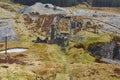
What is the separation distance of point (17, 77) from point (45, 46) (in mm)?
44307

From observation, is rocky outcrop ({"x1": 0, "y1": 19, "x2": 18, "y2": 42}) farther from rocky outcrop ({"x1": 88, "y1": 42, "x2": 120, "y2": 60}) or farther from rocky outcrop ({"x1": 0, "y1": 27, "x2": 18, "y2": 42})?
rocky outcrop ({"x1": 88, "y1": 42, "x2": 120, "y2": 60})

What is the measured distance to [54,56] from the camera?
12462 cm

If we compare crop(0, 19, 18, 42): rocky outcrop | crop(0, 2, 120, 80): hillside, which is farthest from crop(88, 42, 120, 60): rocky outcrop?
crop(0, 19, 18, 42): rocky outcrop

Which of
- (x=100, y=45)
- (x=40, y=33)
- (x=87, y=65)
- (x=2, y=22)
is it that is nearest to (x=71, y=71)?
(x=87, y=65)

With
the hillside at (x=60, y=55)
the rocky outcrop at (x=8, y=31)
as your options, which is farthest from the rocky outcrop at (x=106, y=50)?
the rocky outcrop at (x=8, y=31)

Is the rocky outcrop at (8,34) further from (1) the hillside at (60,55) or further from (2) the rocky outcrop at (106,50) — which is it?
(2) the rocky outcrop at (106,50)

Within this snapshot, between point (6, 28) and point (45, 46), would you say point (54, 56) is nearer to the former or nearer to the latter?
point (45, 46)

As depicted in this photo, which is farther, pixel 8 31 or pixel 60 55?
Result: pixel 8 31

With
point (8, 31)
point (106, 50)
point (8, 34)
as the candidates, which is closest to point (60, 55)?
point (106, 50)

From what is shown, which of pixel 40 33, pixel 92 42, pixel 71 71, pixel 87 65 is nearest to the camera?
pixel 71 71

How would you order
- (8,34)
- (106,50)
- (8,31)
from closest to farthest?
(106,50), (8,34), (8,31)

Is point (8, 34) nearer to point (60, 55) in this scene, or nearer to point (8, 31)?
point (8, 31)

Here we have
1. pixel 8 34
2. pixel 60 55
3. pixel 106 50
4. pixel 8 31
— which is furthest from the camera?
pixel 8 31

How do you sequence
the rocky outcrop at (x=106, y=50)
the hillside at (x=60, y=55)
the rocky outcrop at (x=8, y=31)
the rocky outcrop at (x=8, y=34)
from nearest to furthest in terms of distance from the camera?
the hillside at (x=60, y=55), the rocky outcrop at (x=106, y=50), the rocky outcrop at (x=8, y=34), the rocky outcrop at (x=8, y=31)
